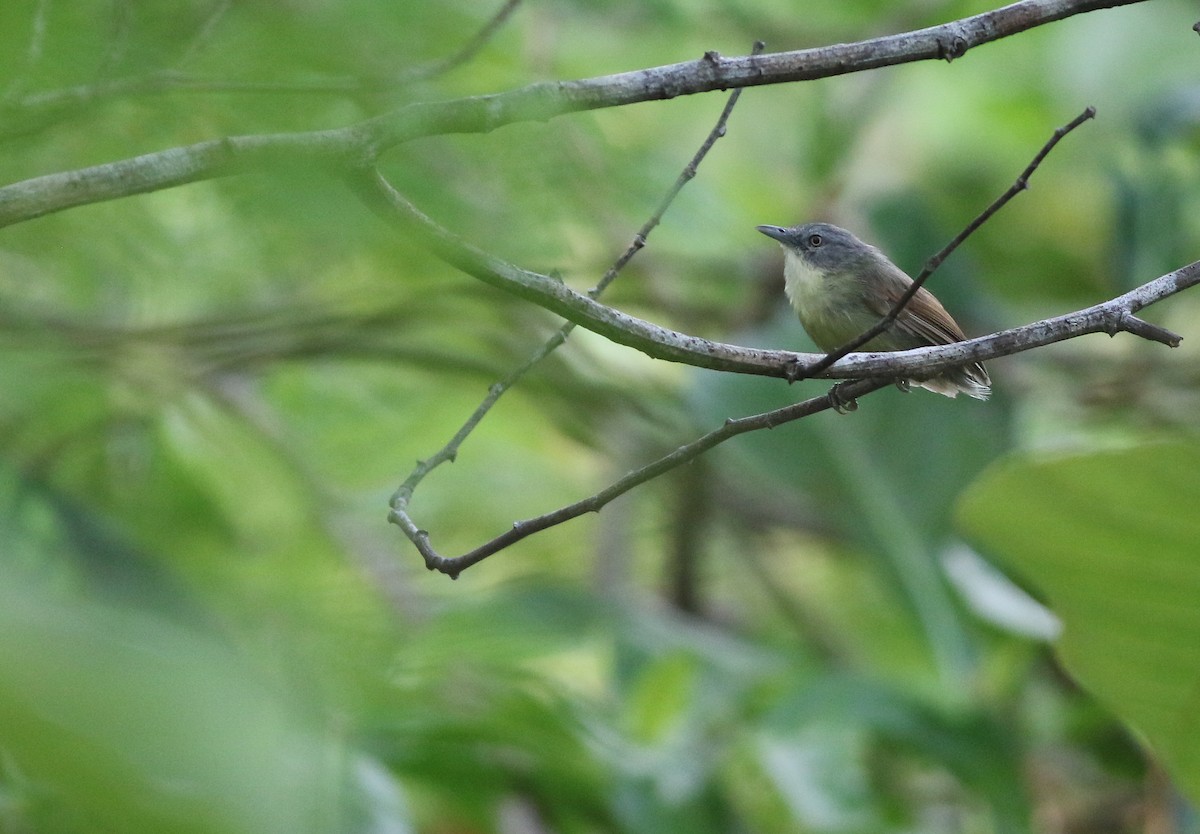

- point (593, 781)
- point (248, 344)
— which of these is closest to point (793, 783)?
point (593, 781)

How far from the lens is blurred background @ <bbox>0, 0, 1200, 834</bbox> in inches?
89.0

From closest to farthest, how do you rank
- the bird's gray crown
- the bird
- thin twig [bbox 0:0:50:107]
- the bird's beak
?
thin twig [bbox 0:0:50:107], the bird, the bird's gray crown, the bird's beak

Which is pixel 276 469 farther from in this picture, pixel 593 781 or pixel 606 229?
pixel 593 781

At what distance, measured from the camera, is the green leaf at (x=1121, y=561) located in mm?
2109

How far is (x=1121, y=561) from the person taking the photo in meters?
2.26

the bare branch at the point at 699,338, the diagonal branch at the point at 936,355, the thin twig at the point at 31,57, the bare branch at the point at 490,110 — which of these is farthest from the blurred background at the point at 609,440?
the diagonal branch at the point at 936,355

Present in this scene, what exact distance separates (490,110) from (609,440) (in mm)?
3023

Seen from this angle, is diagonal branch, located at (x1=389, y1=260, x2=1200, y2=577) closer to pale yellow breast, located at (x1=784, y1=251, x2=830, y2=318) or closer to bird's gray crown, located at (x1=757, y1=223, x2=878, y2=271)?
pale yellow breast, located at (x1=784, y1=251, x2=830, y2=318)

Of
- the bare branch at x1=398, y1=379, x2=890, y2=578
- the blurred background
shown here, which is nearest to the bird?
the blurred background

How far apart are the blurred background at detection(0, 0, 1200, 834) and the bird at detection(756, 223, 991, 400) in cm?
58

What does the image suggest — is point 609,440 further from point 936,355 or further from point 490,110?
point 490,110

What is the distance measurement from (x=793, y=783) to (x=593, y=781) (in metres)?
0.55

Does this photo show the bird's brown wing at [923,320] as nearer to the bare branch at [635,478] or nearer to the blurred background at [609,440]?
the blurred background at [609,440]

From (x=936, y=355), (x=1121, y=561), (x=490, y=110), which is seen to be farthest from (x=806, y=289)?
(x=490, y=110)
